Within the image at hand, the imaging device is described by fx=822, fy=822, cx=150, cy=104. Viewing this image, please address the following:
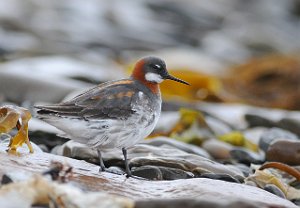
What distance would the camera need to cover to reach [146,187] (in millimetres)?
6098

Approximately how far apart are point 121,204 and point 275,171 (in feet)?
10.3

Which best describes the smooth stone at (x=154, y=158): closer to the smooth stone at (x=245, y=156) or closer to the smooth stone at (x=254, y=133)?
the smooth stone at (x=245, y=156)

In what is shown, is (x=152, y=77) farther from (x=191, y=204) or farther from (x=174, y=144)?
(x=191, y=204)

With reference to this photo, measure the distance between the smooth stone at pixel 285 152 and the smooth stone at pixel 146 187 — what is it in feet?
7.41

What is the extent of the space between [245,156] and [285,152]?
56cm

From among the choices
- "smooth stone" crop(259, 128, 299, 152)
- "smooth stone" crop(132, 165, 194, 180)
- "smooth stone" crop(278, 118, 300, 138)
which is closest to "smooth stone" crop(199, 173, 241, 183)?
"smooth stone" crop(132, 165, 194, 180)

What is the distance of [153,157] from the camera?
7.40 metres

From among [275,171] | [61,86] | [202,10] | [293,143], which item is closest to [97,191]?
[275,171]

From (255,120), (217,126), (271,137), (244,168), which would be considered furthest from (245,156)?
(255,120)

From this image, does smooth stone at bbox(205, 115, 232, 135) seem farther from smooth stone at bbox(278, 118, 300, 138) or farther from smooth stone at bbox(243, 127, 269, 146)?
smooth stone at bbox(278, 118, 300, 138)

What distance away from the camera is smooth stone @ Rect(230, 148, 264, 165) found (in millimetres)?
8781

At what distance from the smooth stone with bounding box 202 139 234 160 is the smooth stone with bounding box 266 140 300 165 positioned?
54cm

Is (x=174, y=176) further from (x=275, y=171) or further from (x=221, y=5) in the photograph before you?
(x=221, y=5)

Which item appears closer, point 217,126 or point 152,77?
point 152,77
